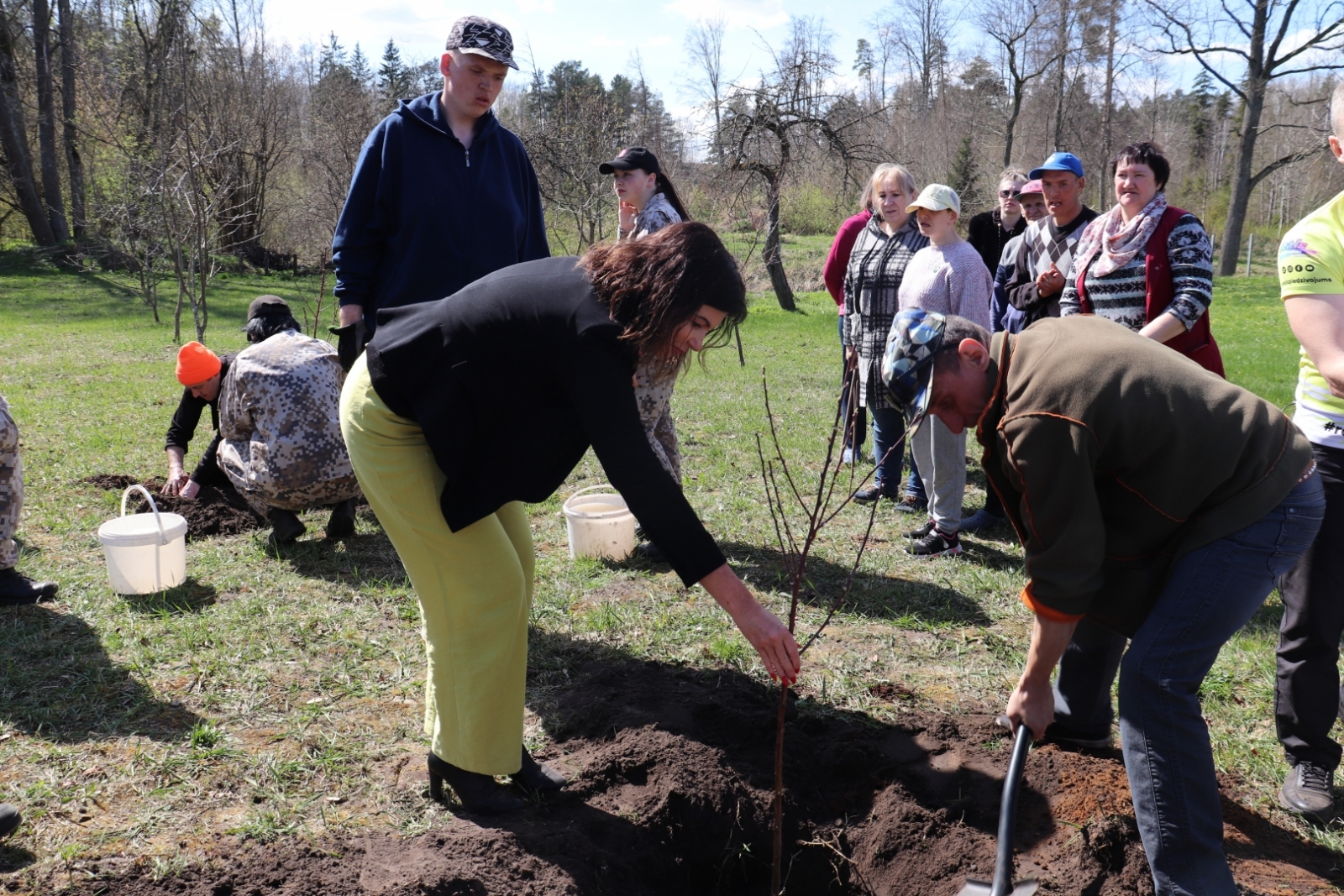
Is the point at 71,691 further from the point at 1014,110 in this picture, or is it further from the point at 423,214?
the point at 1014,110

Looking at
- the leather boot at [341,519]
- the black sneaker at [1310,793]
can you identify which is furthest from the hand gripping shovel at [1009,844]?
the leather boot at [341,519]

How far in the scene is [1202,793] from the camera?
2.06m

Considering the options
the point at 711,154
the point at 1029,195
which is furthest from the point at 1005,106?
the point at 1029,195

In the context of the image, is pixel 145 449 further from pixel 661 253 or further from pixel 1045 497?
pixel 1045 497

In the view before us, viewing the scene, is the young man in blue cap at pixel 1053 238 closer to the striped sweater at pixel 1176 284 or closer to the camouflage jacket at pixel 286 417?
the striped sweater at pixel 1176 284

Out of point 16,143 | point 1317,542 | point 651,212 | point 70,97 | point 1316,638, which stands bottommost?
point 1316,638

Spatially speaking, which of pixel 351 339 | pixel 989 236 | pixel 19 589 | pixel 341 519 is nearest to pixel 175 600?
pixel 19 589

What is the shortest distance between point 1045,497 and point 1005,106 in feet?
117

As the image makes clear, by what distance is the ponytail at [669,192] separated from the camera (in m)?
4.93

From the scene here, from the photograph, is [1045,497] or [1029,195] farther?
[1029,195]

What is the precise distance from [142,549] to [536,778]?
2365mm

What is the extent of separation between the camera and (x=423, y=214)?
134 inches

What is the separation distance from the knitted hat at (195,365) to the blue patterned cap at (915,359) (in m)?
4.03

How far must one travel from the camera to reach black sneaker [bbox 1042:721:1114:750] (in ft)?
9.59
